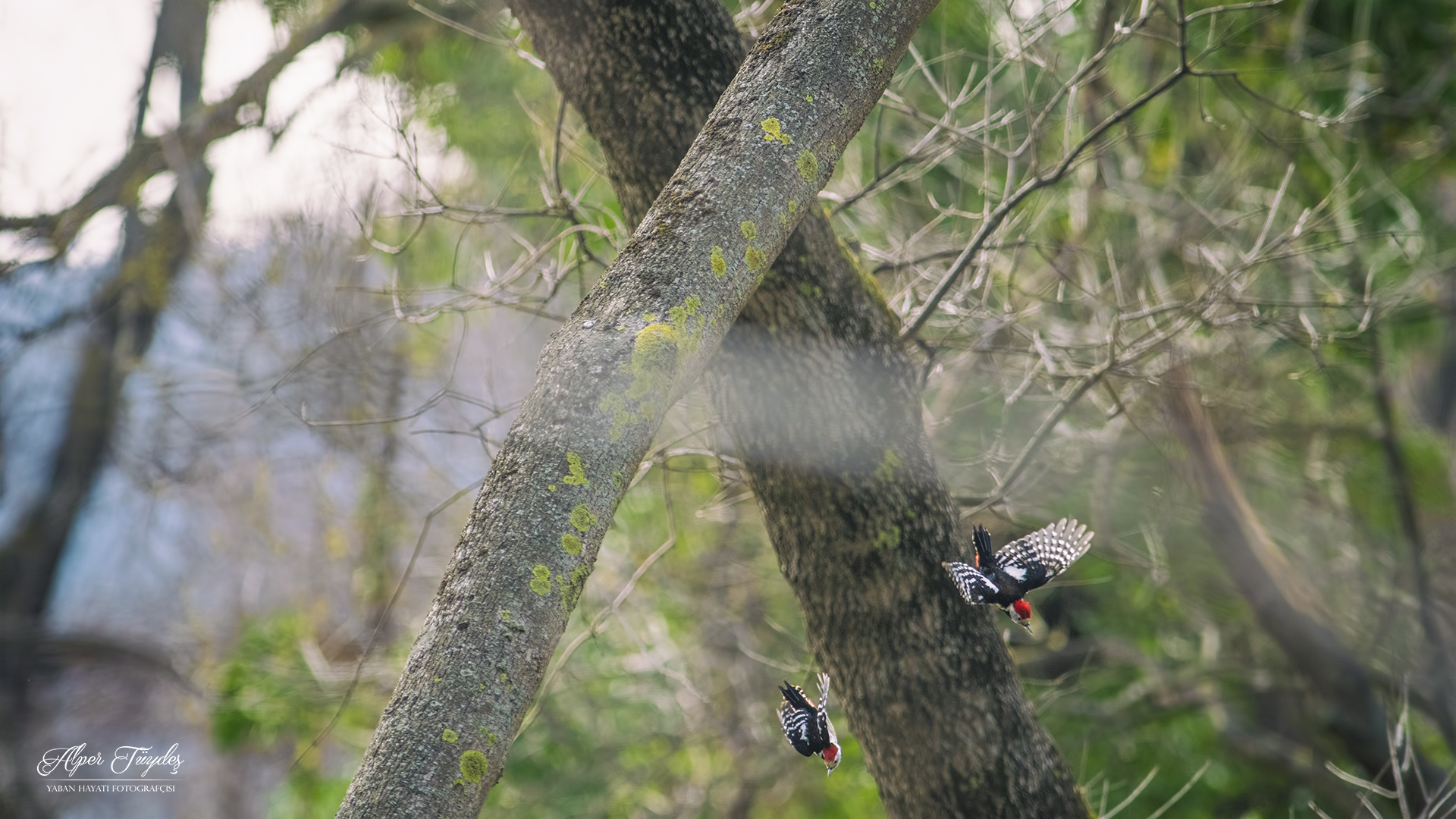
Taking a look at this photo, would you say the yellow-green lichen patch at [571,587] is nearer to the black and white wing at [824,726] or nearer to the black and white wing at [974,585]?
the black and white wing at [824,726]

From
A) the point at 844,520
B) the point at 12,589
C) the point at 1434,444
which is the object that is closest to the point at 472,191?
the point at 12,589

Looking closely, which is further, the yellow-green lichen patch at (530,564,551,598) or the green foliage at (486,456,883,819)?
A: the green foliage at (486,456,883,819)

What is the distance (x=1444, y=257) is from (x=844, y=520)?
470 centimetres

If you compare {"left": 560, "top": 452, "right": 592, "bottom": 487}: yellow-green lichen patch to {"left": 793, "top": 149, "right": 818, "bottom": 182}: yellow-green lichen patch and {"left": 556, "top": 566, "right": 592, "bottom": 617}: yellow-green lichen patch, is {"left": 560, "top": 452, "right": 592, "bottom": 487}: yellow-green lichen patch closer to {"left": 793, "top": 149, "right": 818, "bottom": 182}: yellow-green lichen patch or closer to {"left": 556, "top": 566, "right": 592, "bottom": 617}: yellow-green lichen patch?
{"left": 556, "top": 566, "right": 592, "bottom": 617}: yellow-green lichen patch

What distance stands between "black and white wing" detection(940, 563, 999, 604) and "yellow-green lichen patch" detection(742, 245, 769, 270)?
0.64 m

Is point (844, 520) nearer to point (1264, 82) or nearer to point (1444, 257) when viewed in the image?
point (1264, 82)

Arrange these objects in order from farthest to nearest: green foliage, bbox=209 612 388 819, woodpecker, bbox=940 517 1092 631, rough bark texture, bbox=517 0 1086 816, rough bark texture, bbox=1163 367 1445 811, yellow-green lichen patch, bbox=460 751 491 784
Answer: green foliage, bbox=209 612 388 819 → rough bark texture, bbox=1163 367 1445 811 → rough bark texture, bbox=517 0 1086 816 → woodpecker, bbox=940 517 1092 631 → yellow-green lichen patch, bbox=460 751 491 784

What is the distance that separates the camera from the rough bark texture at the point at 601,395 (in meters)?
1.02

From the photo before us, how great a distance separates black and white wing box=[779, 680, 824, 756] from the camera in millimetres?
1535

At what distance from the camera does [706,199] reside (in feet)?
4.22

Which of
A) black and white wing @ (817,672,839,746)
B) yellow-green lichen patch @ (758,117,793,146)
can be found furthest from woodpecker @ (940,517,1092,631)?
yellow-green lichen patch @ (758,117,793,146)

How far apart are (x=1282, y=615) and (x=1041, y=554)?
292 centimetres

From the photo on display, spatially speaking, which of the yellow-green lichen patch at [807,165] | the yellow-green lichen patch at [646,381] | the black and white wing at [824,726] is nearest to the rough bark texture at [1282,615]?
the black and white wing at [824,726]

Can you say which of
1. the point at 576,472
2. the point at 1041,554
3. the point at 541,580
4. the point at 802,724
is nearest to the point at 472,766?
the point at 541,580
